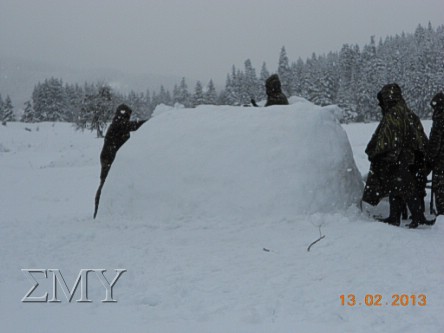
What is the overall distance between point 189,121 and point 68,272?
9.81 ft

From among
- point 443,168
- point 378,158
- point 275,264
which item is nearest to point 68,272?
point 275,264

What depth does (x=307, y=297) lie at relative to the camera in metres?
3.35

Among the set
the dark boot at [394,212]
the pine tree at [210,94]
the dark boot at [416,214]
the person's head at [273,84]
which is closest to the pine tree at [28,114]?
the pine tree at [210,94]

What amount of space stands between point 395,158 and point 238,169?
2062 mm

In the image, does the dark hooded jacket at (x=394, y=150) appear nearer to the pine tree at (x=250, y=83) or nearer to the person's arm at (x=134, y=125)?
the person's arm at (x=134, y=125)

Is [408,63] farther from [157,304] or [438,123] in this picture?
[157,304]

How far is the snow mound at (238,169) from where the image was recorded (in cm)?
515

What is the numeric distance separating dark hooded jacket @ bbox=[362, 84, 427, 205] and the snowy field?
1.31ft

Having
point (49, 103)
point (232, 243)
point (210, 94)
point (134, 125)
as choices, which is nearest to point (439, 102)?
point (232, 243)

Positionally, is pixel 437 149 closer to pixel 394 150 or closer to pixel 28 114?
pixel 394 150

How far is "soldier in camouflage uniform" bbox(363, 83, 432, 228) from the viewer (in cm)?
518

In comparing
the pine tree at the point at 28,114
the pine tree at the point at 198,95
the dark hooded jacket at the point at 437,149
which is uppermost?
the pine tree at the point at 198,95

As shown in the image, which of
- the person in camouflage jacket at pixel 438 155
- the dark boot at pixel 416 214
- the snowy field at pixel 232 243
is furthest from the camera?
Result: the person in camouflage jacket at pixel 438 155

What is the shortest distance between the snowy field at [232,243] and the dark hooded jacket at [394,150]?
40cm
